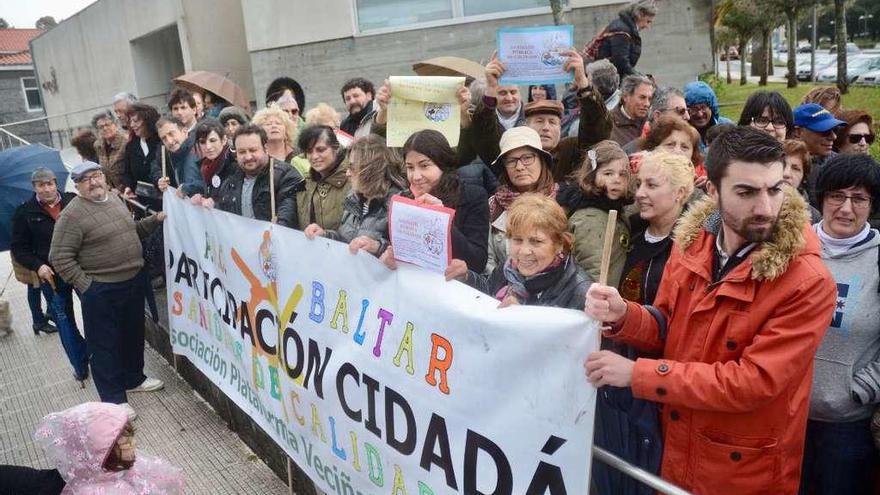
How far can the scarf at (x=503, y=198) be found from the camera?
11.2ft

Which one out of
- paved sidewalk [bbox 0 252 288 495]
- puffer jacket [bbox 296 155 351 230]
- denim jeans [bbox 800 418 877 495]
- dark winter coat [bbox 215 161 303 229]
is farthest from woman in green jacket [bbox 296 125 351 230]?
denim jeans [bbox 800 418 877 495]

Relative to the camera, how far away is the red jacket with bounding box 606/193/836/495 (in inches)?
72.3

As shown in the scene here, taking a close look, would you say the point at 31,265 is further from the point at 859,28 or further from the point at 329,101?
the point at 859,28

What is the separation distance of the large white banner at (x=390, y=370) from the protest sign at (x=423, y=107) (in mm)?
839

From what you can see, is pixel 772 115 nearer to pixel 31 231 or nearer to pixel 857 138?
pixel 857 138

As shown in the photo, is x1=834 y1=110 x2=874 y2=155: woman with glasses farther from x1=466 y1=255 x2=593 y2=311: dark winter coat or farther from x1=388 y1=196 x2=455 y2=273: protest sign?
x1=388 y1=196 x2=455 y2=273: protest sign

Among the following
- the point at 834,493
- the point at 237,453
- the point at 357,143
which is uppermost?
the point at 357,143

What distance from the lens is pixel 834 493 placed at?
2383 millimetres

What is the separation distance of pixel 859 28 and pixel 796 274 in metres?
71.2

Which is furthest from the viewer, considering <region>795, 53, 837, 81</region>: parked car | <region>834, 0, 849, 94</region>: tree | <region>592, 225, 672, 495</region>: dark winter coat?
<region>795, 53, 837, 81</region>: parked car

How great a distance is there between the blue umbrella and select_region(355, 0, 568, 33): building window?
7.16 metres

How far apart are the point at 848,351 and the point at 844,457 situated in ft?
1.25

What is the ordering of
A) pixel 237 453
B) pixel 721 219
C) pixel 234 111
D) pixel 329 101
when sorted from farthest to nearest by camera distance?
pixel 329 101 → pixel 234 111 → pixel 237 453 → pixel 721 219

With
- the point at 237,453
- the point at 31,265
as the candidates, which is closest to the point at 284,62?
the point at 31,265
